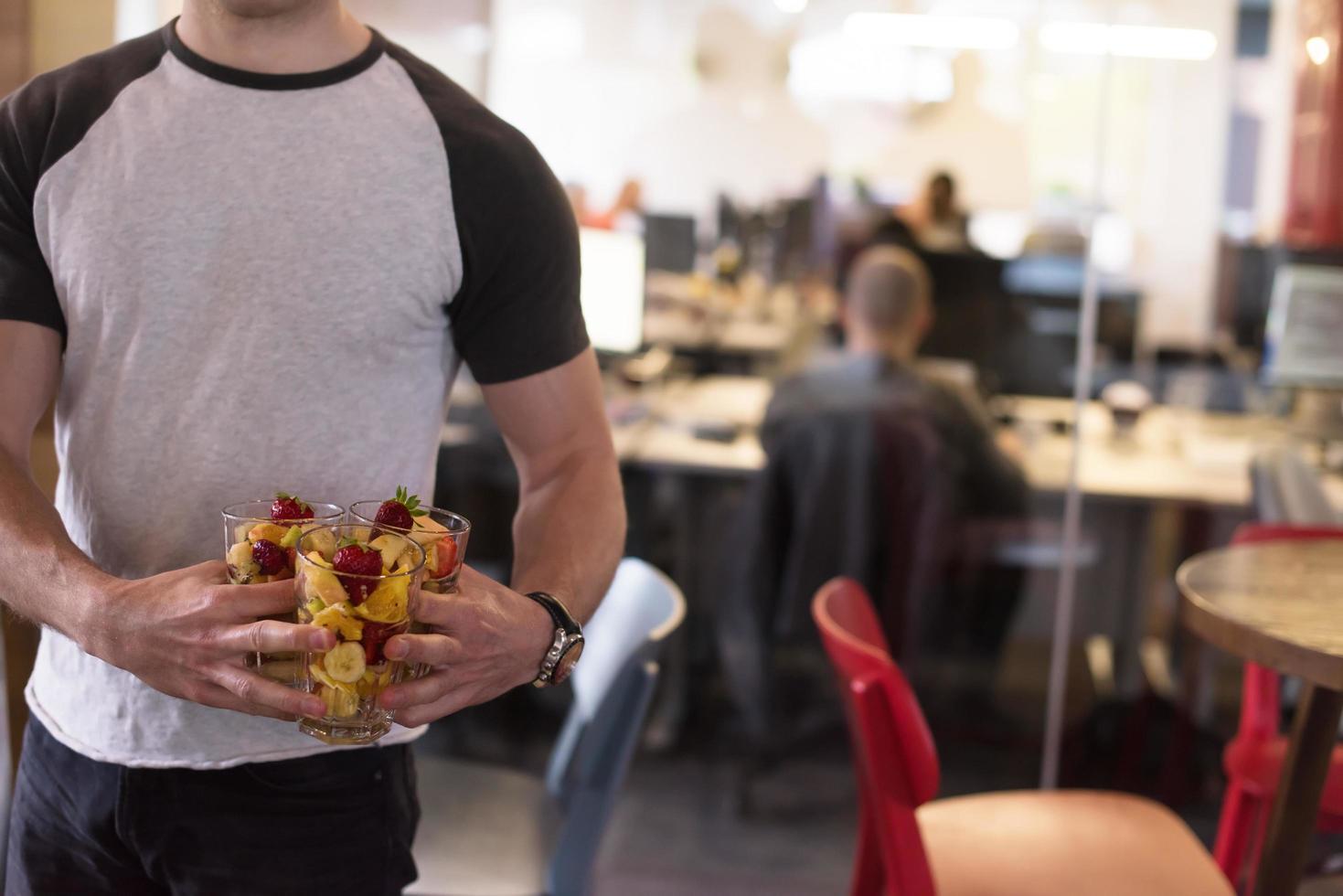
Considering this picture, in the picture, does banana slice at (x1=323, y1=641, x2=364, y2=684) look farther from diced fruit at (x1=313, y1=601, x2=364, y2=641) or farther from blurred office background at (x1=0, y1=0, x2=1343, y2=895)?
blurred office background at (x1=0, y1=0, x2=1343, y2=895)

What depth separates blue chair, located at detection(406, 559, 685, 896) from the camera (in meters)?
1.73

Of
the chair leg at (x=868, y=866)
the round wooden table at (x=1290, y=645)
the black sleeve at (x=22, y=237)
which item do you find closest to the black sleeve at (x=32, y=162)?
the black sleeve at (x=22, y=237)

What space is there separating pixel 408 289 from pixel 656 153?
7.02ft

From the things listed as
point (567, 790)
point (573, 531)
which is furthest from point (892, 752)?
point (567, 790)

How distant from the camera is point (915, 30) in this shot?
3281mm

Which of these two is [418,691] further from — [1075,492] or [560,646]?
[1075,492]

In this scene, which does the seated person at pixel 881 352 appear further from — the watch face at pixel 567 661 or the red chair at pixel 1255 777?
the watch face at pixel 567 661

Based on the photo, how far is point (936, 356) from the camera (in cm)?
341

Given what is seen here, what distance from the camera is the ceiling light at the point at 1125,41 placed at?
3297 mm

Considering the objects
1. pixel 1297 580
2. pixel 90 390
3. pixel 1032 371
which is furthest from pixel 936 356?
pixel 90 390

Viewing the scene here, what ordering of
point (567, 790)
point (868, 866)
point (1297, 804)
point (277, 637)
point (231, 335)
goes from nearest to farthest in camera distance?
point (277, 637)
point (231, 335)
point (1297, 804)
point (868, 866)
point (567, 790)

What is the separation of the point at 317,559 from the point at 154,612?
0.14m

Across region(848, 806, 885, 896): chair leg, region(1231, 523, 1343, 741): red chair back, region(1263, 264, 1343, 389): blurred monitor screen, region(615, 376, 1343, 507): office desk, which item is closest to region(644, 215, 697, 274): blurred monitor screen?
region(615, 376, 1343, 507): office desk

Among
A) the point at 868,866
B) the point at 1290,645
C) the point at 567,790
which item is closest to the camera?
the point at 1290,645
